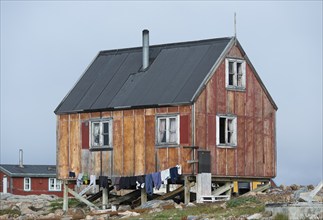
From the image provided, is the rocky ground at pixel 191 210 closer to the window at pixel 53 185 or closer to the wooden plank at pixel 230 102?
the wooden plank at pixel 230 102

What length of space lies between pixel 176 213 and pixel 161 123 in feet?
26.0

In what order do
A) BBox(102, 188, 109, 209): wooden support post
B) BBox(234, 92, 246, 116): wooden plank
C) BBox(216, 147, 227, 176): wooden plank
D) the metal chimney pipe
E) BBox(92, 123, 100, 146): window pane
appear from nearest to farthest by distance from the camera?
BBox(216, 147, 227, 176): wooden plank < BBox(234, 92, 246, 116): wooden plank < BBox(92, 123, 100, 146): window pane < BBox(102, 188, 109, 209): wooden support post < the metal chimney pipe

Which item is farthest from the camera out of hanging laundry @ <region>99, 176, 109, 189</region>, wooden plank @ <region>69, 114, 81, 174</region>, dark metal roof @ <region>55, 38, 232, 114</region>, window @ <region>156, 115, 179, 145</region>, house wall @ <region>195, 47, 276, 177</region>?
wooden plank @ <region>69, 114, 81, 174</region>

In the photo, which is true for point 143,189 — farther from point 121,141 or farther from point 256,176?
point 256,176

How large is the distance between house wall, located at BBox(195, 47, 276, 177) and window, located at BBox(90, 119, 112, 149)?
5.44 m

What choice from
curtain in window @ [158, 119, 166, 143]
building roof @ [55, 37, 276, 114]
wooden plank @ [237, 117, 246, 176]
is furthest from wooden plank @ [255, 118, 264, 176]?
curtain in window @ [158, 119, 166, 143]

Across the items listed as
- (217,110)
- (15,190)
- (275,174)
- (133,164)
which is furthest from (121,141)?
(15,190)

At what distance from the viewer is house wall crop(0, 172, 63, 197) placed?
87688mm

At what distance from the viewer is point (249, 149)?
164 feet

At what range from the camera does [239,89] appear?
50125 mm

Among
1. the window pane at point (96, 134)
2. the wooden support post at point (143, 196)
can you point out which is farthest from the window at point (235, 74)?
the window pane at point (96, 134)

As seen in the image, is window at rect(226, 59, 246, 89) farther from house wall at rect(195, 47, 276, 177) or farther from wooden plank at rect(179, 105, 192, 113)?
wooden plank at rect(179, 105, 192, 113)

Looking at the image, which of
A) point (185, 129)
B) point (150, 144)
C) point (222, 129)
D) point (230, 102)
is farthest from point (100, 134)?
point (230, 102)

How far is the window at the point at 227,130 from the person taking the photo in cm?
4900
